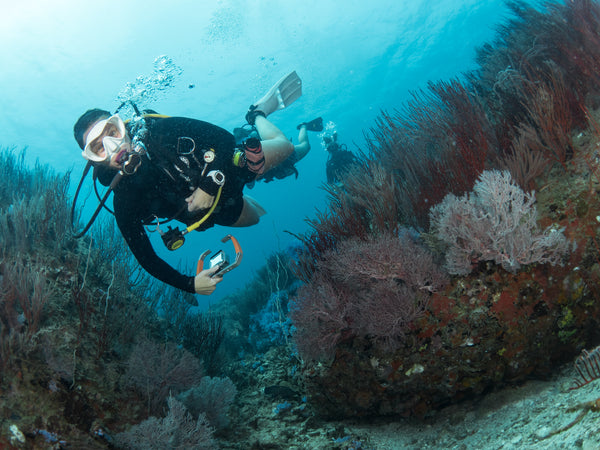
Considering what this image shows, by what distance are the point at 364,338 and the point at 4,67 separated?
90.9 feet

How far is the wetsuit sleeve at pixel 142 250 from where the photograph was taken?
9.53 ft

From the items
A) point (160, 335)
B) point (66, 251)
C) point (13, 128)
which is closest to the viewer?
point (66, 251)

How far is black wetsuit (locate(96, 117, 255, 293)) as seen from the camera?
2.95 meters

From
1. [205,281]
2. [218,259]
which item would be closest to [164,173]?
[218,259]

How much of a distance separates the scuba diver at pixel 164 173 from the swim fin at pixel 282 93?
3.11 meters

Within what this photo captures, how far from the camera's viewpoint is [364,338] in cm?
309

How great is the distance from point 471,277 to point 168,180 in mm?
3257

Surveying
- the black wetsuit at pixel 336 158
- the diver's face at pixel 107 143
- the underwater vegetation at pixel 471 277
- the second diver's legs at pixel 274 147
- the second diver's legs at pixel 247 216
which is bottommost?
the underwater vegetation at pixel 471 277

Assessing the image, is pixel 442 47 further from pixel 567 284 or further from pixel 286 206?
pixel 286 206

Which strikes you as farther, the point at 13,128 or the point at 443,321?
the point at 13,128

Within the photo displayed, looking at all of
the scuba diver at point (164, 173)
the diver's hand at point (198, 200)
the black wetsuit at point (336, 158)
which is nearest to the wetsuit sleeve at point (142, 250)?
the scuba diver at point (164, 173)

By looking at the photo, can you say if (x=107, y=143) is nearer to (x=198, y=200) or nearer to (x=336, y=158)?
(x=198, y=200)

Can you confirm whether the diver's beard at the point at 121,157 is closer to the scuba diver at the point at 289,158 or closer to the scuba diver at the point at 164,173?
the scuba diver at the point at 164,173

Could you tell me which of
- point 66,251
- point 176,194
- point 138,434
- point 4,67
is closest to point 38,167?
point 66,251
